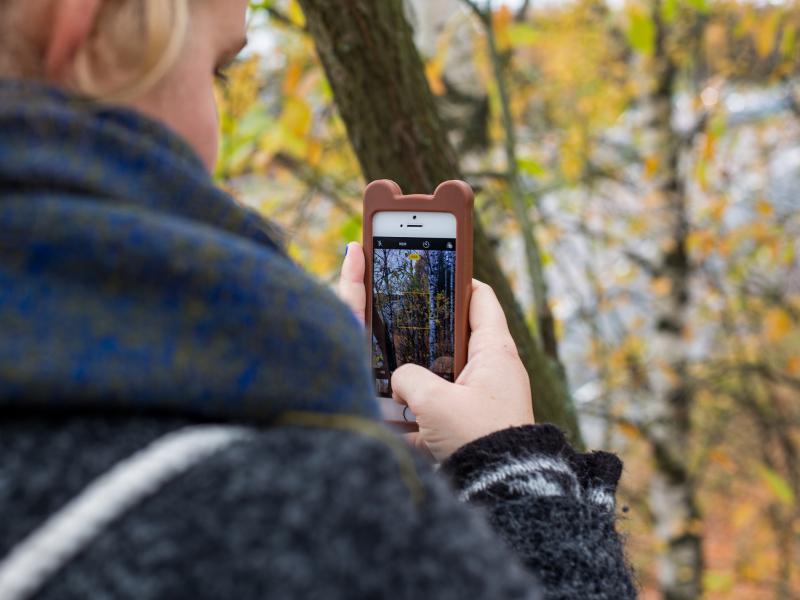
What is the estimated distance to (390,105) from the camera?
147cm

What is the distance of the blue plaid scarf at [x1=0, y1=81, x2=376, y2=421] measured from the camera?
459mm

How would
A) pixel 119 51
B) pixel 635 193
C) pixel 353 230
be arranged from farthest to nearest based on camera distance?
pixel 635 193, pixel 353 230, pixel 119 51

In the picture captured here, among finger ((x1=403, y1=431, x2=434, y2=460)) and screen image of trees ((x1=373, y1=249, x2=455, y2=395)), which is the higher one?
screen image of trees ((x1=373, y1=249, x2=455, y2=395))

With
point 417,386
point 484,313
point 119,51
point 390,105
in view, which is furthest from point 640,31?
point 119,51

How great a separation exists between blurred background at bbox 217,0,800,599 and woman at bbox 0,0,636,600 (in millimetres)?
1285

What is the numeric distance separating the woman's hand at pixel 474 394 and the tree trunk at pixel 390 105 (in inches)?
19.5

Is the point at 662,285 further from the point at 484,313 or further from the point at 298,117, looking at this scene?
the point at 484,313

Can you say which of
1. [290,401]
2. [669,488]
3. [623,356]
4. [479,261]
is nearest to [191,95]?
[290,401]

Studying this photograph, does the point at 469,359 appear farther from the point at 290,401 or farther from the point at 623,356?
the point at 623,356

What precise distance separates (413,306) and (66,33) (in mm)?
666

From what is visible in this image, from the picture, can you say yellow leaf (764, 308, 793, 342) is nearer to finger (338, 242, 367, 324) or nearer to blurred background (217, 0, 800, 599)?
blurred background (217, 0, 800, 599)

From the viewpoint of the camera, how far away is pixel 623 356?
3.74 meters

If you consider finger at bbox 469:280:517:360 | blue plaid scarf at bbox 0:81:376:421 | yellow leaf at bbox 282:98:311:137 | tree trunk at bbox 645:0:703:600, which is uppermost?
yellow leaf at bbox 282:98:311:137

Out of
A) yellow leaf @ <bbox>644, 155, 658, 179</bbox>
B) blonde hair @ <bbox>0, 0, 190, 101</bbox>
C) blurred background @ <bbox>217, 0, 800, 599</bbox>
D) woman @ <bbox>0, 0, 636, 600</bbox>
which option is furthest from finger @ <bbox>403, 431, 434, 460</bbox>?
yellow leaf @ <bbox>644, 155, 658, 179</bbox>
